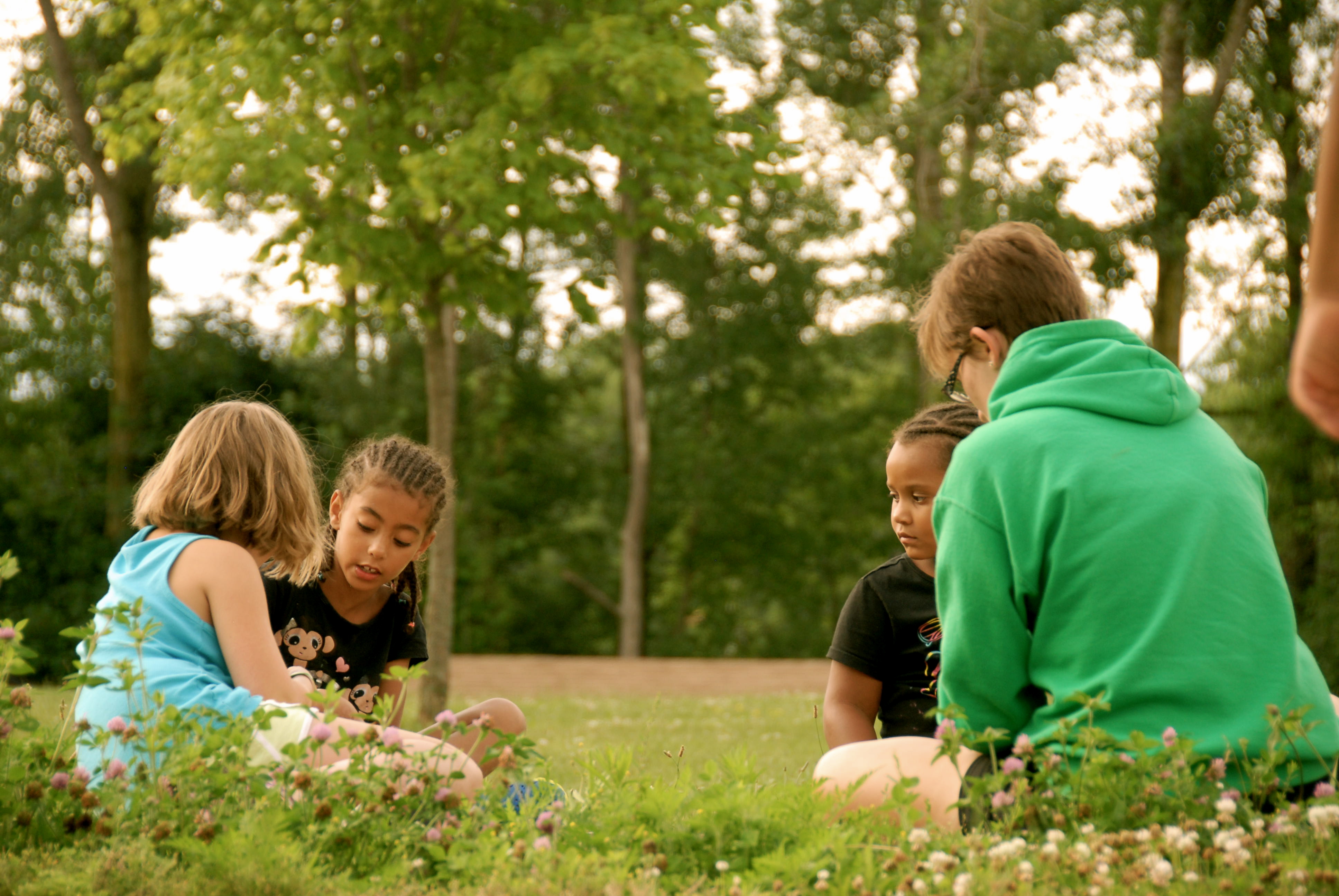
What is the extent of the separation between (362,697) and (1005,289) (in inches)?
95.8

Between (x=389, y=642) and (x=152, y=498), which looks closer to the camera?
(x=152, y=498)

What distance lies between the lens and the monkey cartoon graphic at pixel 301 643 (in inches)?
149

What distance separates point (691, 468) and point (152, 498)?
74.4 ft

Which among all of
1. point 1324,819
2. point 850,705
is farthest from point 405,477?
point 1324,819

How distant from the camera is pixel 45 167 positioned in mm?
17797

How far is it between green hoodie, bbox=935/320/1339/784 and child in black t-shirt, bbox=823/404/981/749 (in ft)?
3.79

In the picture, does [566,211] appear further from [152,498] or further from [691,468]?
[691,468]

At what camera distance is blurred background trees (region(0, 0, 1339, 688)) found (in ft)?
23.0

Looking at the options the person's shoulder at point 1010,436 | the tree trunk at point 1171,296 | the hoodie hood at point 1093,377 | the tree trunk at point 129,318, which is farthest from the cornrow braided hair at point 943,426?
the tree trunk at point 129,318

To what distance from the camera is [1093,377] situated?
7.69ft

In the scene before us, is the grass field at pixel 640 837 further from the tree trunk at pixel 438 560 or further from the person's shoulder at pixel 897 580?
the tree trunk at pixel 438 560

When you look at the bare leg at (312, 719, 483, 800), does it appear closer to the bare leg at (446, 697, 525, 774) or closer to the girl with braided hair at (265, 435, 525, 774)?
the bare leg at (446, 697, 525, 774)

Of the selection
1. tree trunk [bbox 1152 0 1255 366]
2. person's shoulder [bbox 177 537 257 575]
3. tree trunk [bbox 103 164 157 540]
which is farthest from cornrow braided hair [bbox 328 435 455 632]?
tree trunk [bbox 1152 0 1255 366]

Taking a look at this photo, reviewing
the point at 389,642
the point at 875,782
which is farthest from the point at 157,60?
the point at 875,782
